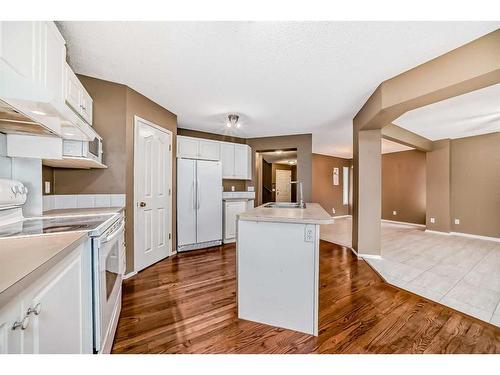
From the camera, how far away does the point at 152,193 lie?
2949 mm

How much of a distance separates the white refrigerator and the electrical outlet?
97.9 inches

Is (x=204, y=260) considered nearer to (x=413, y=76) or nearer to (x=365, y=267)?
(x=365, y=267)

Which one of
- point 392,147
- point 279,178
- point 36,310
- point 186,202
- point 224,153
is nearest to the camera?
point 36,310

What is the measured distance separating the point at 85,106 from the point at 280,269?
A: 232 cm

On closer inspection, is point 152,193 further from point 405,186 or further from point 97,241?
point 405,186

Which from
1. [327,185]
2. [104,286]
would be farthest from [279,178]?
[104,286]

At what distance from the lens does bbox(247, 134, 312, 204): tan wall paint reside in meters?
4.61

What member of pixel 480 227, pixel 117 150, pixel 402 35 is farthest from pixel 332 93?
pixel 480 227

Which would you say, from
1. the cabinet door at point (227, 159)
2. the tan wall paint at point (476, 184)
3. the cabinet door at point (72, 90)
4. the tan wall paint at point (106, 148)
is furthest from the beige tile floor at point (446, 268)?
the cabinet door at point (72, 90)

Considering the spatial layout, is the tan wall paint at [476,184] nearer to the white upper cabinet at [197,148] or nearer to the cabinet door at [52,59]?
the white upper cabinet at [197,148]

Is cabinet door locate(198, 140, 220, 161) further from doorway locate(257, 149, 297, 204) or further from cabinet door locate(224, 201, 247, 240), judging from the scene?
doorway locate(257, 149, 297, 204)

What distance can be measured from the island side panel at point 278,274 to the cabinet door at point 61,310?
1046 mm

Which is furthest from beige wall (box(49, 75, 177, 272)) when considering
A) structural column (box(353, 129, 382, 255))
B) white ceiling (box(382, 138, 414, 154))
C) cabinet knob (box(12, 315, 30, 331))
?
white ceiling (box(382, 138, 414, 154))
